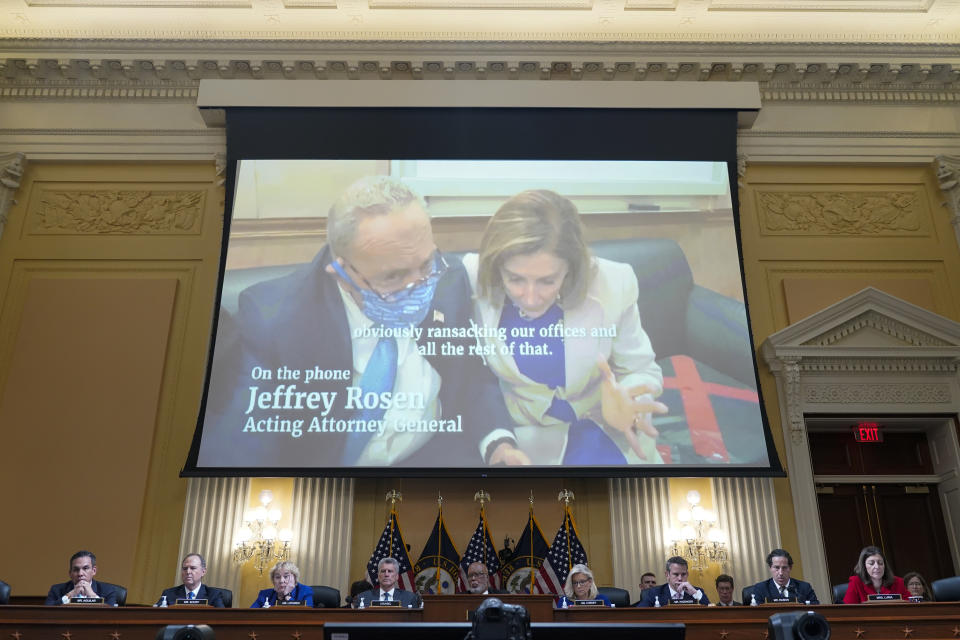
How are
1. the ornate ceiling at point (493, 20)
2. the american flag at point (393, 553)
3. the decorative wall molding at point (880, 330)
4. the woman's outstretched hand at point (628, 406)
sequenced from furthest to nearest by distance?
the ornate ceiling at point (493, 20)
the decorative wall molding at point (880, 330)
the woman's outstretched hand at point (628, 406)
the american flag at point (393, 553)

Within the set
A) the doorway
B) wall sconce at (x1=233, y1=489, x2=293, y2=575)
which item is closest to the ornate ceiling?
the doorway

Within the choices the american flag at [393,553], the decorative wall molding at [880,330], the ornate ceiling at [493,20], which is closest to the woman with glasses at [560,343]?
the american flag at [393,553]

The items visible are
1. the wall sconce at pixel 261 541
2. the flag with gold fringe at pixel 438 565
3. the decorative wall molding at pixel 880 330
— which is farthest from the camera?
the decorative wall molding at pixel 880 330

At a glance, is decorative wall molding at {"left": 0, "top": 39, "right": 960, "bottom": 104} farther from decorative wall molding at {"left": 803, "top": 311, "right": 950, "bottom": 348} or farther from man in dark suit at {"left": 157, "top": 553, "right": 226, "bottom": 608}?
man in dark suit at {"left": 157, "top": 553, "right": 226, "bottom": 608}

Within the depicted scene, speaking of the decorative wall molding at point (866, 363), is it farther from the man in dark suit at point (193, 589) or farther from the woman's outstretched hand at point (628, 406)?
the man in dark suit at point (193, 589)

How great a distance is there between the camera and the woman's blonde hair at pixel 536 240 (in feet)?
26.1

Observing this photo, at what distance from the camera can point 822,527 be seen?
25.9 ft

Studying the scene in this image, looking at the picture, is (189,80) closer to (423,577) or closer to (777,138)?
(423,577)

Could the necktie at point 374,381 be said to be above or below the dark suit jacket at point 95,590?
above

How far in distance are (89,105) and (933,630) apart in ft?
29.3

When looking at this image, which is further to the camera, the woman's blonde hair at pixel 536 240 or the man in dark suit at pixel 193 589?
the woman's blonde hair at pixel 536 240

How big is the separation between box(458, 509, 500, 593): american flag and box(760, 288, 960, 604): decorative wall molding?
287 cm

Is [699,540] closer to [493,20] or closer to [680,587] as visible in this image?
[680,587]

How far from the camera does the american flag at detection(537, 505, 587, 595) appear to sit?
704 cm
